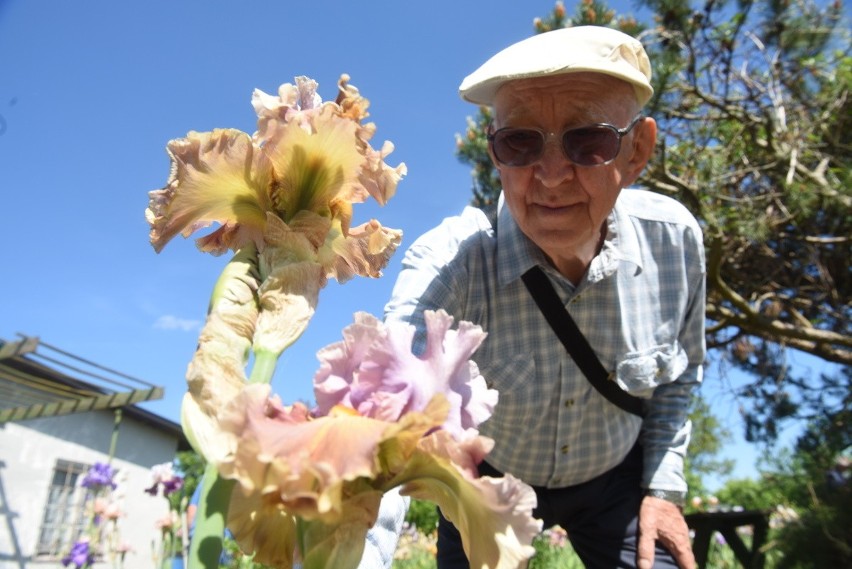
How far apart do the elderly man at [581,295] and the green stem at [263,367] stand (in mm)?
931

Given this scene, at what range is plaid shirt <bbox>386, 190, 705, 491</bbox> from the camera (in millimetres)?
1718

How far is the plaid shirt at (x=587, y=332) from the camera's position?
1718mm

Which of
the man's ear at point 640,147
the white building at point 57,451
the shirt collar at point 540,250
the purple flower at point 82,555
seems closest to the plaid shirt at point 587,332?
the shirt collar at point 540,250

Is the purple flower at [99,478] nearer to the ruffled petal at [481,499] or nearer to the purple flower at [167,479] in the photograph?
the purple flower at [167,479]

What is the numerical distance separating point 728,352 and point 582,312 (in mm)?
4094

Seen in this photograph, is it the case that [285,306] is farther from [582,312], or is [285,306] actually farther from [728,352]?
[728,352]

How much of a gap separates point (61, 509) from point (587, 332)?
9808mm

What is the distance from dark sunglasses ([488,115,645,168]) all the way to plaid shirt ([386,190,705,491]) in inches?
12.9

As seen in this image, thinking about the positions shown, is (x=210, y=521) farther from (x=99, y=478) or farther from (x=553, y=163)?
(x=99, y=478)

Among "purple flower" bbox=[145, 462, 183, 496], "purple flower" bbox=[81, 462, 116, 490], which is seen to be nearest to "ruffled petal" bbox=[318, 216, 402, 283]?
"purple flower" bbox=[145, 462, 183, 496]

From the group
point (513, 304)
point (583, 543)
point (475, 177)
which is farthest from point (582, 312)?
point (475, 177)

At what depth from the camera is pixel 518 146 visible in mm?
1391

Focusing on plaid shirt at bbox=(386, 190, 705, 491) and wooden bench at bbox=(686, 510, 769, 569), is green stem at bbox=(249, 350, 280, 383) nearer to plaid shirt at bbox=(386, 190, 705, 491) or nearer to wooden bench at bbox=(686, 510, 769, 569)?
plaid shirt at bbox=(386, 190, 705, 491)

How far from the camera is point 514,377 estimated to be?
5.64 feet
